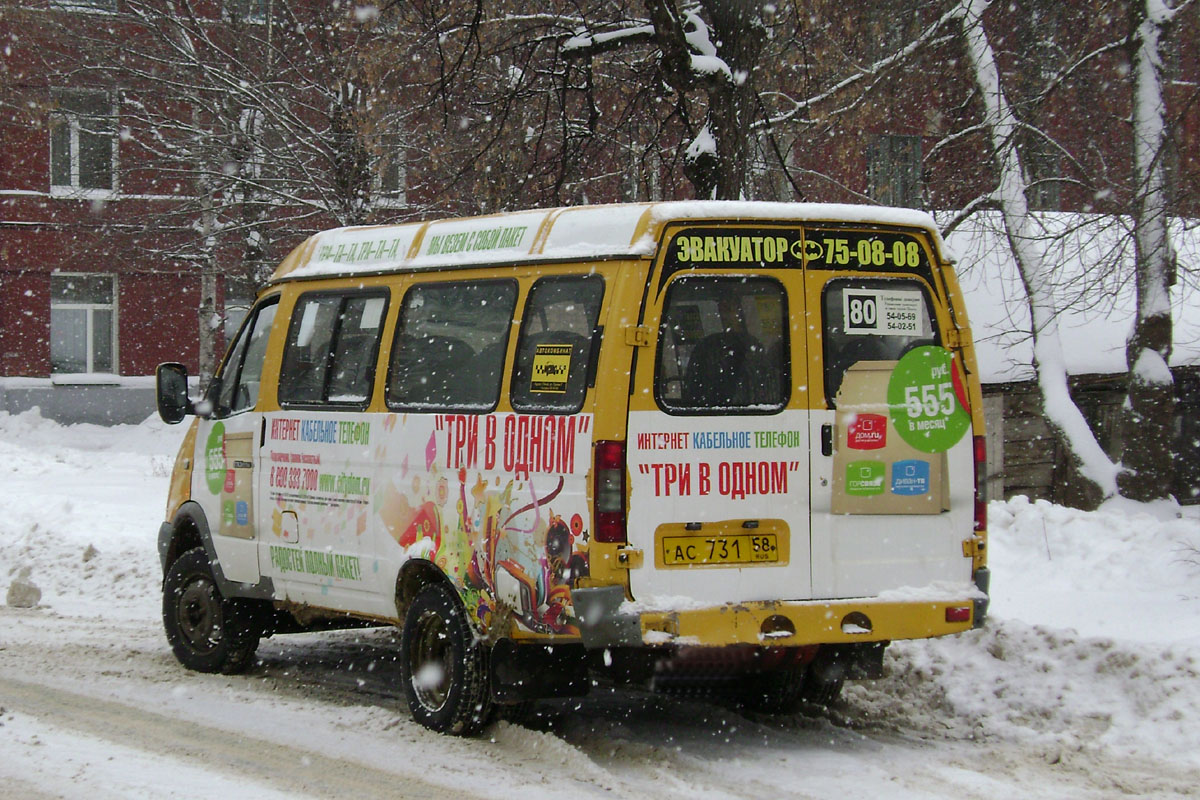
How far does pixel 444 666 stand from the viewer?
277 inches

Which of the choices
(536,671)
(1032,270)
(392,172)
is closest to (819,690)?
(536,671)

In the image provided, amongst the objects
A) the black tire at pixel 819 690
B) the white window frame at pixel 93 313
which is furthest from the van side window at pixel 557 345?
the white window frame at pixel 93 313

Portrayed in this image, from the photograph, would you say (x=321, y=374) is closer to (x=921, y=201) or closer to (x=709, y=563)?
(x=709, y=563)

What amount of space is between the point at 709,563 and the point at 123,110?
17.5 metres

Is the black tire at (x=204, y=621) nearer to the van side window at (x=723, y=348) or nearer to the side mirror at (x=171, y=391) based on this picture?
the side mirror at (x=171, y=391)

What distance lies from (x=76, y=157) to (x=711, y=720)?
2477 cm

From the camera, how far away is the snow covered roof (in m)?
12.7

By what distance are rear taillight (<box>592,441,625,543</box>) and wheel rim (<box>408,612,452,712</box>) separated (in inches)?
52.4

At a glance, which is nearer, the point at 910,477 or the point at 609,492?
the point at 609,492

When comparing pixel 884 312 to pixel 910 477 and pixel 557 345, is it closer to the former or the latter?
pixel 910 477

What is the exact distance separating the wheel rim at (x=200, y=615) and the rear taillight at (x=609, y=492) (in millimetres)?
3658

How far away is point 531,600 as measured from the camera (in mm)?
6328

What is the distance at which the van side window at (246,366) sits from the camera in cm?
856

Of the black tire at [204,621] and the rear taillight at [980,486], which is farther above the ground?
the rear taillight at [980,486]
